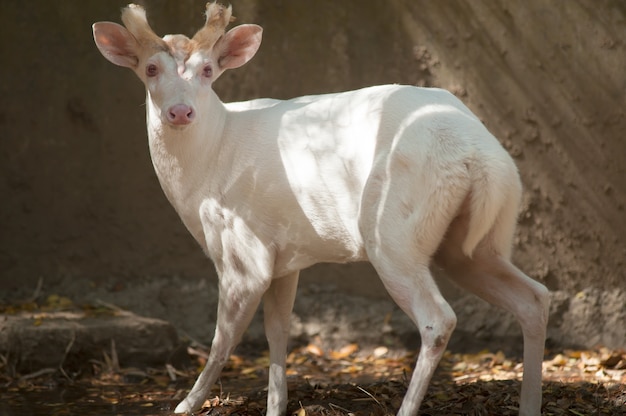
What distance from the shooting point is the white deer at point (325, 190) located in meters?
4.19

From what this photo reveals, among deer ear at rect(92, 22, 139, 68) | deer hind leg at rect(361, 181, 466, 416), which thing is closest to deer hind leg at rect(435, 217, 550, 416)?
deer hind leg at rect(361, 181, 466, 416)

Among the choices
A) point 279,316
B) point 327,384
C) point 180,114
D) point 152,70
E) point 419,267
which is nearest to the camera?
point 419,267

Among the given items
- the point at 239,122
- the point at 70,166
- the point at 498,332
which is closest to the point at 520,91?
the point at 498,332

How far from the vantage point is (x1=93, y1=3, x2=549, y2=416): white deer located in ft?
13.8

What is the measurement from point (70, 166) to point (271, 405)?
3.42 m

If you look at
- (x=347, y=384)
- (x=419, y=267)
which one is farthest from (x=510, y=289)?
(x=347, y=384)

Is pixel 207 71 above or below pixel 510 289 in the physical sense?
above

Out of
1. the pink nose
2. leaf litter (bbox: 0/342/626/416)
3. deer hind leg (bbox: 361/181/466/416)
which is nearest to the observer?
deer hind leg (bbox: 361/181/466/416)

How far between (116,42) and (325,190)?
1446 millimetres

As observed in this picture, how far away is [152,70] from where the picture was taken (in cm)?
477

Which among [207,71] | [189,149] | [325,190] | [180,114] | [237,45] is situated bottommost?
[325,190]

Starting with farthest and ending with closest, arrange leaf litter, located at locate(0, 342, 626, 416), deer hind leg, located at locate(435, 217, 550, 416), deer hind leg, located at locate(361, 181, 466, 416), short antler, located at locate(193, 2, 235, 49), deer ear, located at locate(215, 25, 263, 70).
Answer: deer ear, located at locate(215, 25, 263, 70) < short antler, located at locate(193, 2, 235, 49) < leaf litter, located at locate(0, 342, 626, 416) < deer hind leg, located at locate(435, 217, 550, 416) < deer hind leg, located at locate(361, 181, 466, 416)

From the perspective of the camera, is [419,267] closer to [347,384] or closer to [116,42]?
[347,384]

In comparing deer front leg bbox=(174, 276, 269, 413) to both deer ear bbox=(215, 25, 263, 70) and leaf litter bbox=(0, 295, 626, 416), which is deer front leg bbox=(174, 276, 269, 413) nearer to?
leaf litter bbox=(0, 295, 626, 416)
